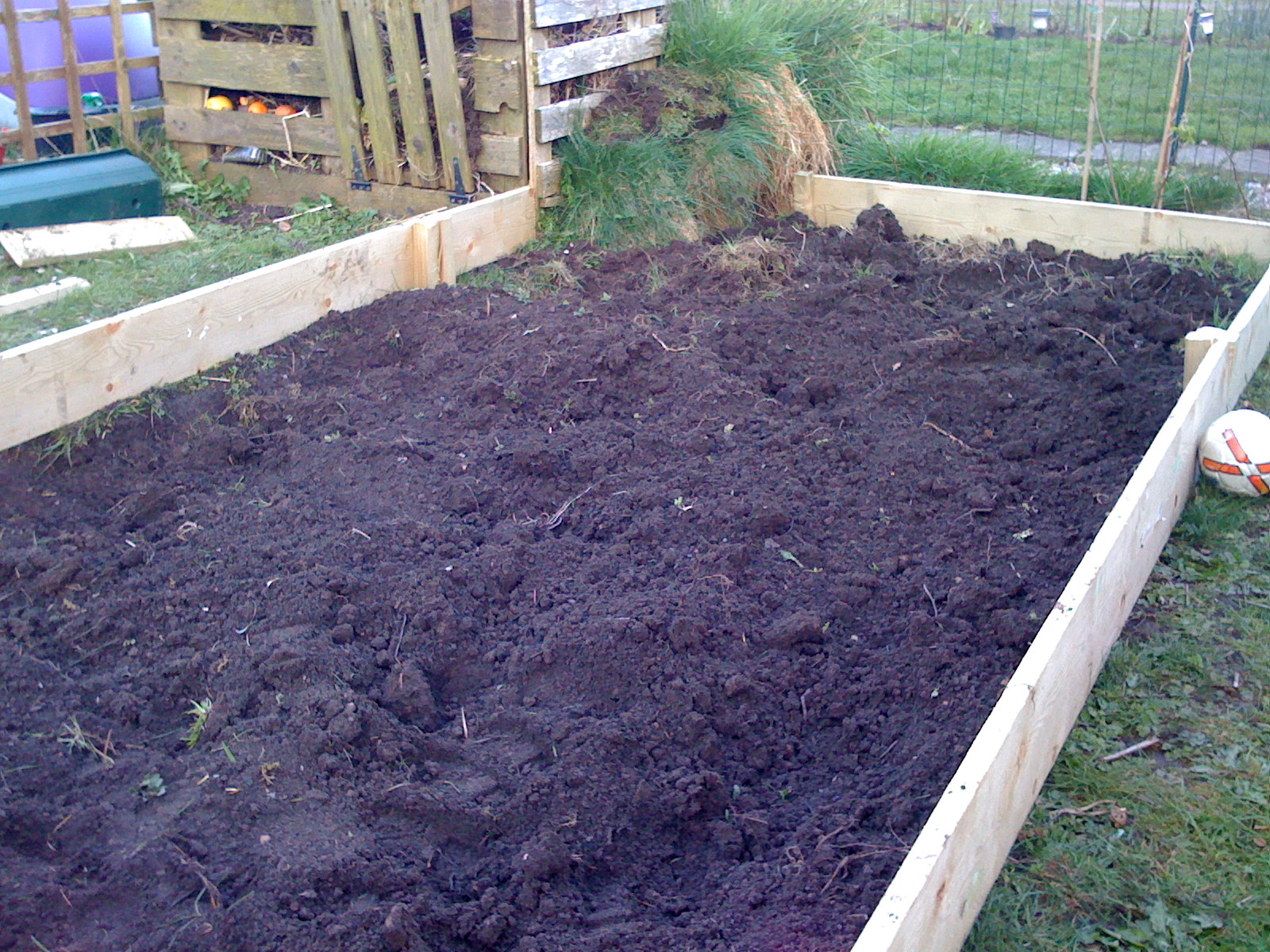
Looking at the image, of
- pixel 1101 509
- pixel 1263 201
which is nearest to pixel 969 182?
pixel 1263 201

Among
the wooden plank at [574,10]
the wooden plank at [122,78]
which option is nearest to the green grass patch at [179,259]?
the wooden plank at [122,78]

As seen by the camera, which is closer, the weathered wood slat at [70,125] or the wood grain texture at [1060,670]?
the wood grain texture at [1060,670]

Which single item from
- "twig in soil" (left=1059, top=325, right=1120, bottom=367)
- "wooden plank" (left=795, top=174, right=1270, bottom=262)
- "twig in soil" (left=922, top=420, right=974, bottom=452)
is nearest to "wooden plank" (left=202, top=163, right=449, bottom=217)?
"wooden plank" (left=795, top=174, right=1270, bottom=262)

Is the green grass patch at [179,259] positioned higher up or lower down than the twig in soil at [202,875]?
higher up

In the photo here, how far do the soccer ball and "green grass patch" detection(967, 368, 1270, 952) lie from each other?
0.36 m

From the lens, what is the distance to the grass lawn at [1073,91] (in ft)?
29.1

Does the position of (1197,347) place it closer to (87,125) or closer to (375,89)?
(375,89)

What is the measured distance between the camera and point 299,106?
6.43 m

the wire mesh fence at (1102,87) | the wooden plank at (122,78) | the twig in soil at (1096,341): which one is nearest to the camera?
the twig in soil at (1096,341)

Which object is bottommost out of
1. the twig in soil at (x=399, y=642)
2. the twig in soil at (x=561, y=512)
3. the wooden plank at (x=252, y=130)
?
the twig in soil at (x=399, y=642)

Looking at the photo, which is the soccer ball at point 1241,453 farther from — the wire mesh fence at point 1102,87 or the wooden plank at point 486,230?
the wooden plank at point 486,230

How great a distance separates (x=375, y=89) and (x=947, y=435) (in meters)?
3.63

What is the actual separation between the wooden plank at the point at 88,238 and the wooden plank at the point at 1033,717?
4781 mm

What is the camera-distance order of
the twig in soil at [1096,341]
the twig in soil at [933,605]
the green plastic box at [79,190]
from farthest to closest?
the green plastic box at [79,190]
the twig in soil at [1096,341]
the twig in soil at [933,605]
